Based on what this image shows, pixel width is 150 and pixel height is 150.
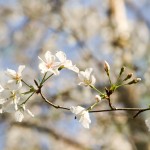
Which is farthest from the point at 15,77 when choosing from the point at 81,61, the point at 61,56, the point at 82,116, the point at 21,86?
the point at 81,61

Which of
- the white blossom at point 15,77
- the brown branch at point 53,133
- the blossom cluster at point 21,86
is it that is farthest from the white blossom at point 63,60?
the brown branch at point 53,133

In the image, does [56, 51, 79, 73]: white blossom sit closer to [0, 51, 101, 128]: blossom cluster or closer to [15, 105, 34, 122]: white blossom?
[0, 51, 101, 128]: blossom cluster

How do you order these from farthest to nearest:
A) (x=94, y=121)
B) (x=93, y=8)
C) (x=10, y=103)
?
(x=93, y=8)
(x=94, y=121)
(x=10, y=103)

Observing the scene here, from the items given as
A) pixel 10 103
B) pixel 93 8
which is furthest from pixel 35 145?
pixel 10 103

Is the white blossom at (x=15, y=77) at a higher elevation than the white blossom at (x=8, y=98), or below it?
higher

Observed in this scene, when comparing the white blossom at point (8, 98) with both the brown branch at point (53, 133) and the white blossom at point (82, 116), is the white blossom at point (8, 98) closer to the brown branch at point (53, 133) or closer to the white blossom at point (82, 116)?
the white blossom at point (82, 116)

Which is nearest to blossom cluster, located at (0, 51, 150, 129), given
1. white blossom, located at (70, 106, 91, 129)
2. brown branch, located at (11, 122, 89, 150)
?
white blossom, located at (70, 106, 91, 129)

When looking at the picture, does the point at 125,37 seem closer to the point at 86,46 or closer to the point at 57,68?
the point at 86,46
